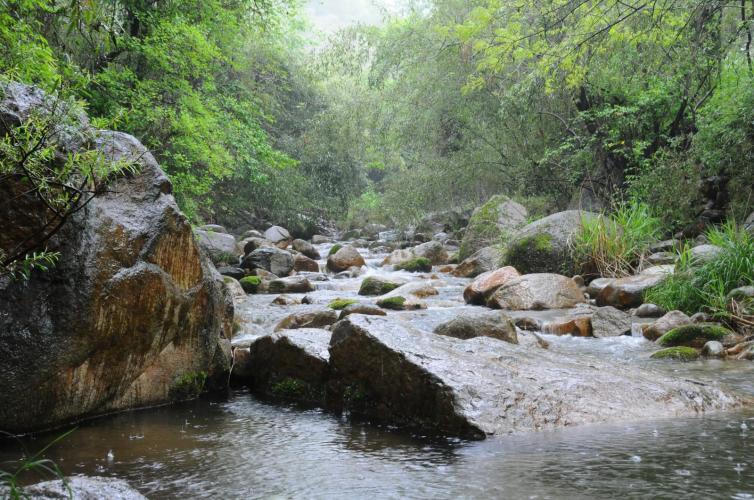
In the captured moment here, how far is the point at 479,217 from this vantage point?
15.5 m

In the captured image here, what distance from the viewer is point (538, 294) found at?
10.1 m

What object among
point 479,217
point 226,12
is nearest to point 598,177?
point 479,217

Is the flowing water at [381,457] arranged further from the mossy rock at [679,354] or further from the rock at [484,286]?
the rock at [484,286]

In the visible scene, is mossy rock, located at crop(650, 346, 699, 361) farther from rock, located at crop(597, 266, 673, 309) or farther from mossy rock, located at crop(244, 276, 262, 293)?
mossy rock, located at crop(244, 276, 262, 293)

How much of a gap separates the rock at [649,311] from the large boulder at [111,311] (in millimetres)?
6258

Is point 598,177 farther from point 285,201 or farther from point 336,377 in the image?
point 336,377

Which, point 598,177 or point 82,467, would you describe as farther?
point 598,177

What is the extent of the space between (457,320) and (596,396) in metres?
2.65

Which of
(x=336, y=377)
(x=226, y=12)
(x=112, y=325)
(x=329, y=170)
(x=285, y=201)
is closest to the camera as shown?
(x=112, y=325)

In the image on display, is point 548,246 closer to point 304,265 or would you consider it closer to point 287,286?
point 287,286

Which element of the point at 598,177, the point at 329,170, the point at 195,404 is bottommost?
the point at 195,404

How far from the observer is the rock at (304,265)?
15742mm

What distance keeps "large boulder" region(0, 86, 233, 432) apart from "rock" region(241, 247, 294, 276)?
9.59 meters

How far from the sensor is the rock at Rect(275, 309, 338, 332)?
7867 mm
